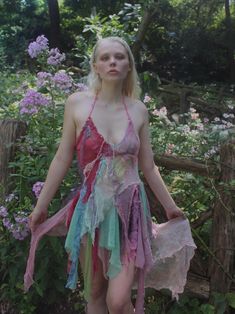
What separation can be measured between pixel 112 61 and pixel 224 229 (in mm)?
1304

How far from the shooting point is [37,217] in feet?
9.00

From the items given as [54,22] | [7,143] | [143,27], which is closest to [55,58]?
[7,143]

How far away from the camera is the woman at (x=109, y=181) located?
250 cm

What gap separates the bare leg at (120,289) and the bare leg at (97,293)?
21 cm

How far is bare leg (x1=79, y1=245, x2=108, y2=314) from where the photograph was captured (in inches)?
105

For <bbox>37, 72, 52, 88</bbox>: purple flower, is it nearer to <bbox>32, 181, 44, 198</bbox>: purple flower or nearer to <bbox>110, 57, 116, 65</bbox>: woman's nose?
<bbox>32, 181, 44, 198</bbox>: purple flower

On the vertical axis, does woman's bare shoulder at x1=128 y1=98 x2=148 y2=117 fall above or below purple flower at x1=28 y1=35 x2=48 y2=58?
below

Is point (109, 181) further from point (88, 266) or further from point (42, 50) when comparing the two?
point (42, 50)

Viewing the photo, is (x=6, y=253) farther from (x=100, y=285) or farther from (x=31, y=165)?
(x=100, y=285)

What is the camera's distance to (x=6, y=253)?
337cm

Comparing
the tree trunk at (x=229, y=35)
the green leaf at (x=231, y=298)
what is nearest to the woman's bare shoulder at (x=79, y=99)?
the green leaf at (x=231, y=298)

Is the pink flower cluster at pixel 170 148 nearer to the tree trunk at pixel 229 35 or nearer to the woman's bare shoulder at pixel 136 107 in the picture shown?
the woman's bare shoulder at pixel 136 107

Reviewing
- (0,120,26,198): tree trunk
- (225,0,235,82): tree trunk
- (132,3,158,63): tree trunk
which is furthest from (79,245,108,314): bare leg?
(225,0,235,82): tree trunk

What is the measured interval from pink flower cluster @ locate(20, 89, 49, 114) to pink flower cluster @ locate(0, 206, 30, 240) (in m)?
0.66
